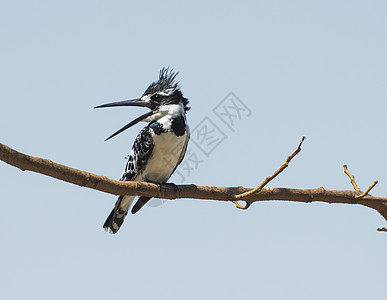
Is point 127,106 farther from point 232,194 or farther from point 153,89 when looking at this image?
point 232,194

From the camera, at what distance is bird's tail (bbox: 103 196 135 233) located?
20.1ft

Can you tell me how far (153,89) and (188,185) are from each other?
209cm

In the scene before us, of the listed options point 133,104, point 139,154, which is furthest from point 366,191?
point 133,104

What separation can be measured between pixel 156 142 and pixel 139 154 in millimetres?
249

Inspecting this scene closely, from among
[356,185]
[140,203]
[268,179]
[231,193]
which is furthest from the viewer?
[140,203]

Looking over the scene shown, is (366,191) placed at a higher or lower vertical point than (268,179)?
higher

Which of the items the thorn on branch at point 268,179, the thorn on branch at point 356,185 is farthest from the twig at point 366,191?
the thorn on branch at point 268,179

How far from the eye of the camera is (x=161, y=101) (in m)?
6.23

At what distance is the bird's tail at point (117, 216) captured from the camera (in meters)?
6.13

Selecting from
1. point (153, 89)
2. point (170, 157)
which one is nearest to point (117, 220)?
point (170, 157)

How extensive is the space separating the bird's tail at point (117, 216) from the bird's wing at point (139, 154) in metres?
0.27

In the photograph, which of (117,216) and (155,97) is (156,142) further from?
(117,216)

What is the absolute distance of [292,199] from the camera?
14.9ft

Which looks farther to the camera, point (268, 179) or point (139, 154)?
point (139, 154)
